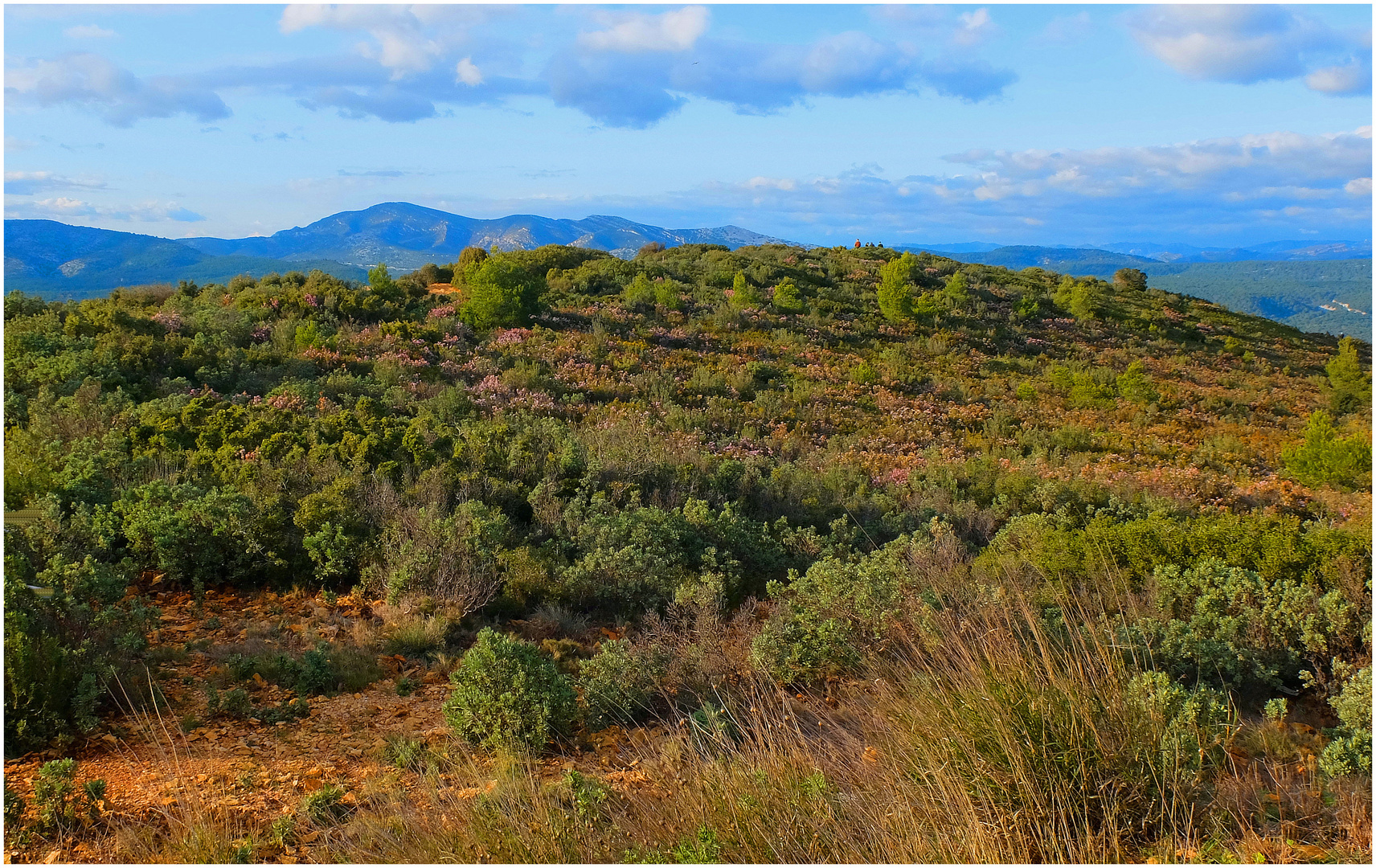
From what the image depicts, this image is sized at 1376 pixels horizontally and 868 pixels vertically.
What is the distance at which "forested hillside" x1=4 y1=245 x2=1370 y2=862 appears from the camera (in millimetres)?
2744

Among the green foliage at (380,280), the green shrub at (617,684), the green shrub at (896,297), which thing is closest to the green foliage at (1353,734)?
the green shrub at (617,684)

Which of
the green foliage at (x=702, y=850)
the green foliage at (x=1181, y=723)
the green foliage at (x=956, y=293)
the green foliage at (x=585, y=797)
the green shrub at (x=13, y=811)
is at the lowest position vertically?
the green shrub at (x=13, y=811)

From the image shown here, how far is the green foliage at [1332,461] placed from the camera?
11289 millimetres

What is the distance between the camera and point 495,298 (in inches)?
828

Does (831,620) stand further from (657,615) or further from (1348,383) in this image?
(1348,383)

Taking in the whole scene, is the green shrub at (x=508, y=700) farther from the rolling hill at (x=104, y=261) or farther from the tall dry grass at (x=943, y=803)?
the rolling hill at (x=104, y=261)

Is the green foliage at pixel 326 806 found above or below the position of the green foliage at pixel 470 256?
below

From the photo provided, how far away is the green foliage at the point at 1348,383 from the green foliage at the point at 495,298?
76.1ft

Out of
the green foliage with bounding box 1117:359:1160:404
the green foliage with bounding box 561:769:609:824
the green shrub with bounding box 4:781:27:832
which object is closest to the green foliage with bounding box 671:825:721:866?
the green foliage with bounding box 561:769:609:824

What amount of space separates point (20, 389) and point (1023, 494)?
13.8 meters

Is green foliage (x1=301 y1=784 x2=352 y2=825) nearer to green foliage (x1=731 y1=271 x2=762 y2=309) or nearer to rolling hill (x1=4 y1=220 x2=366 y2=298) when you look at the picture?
green foliage (x1=731 y1=271 x2=762 y2=309)

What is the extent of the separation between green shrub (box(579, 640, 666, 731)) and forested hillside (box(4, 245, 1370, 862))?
25mm

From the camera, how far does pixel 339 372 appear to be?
1452cm

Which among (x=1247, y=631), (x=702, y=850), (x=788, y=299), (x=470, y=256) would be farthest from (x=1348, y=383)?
(x=470, y=256)
